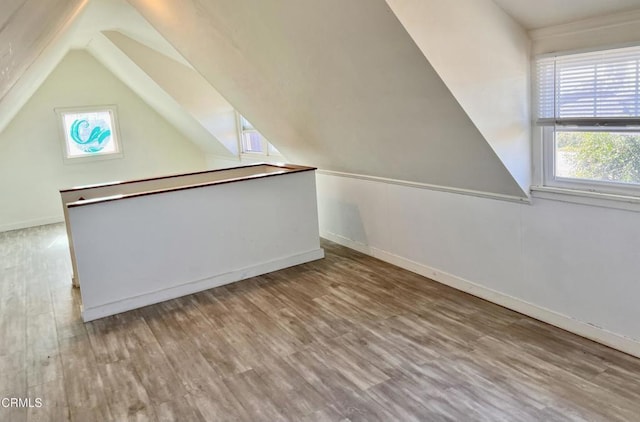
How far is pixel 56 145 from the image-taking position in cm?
716

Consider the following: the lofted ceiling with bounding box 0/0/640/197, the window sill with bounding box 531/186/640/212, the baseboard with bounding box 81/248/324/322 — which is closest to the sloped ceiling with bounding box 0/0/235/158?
the lofted ceiling with bounding box 0/0/640/197

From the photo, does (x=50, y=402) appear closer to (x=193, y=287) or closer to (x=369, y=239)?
(x=193, y=287)

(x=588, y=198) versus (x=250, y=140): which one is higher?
(x=250, y=140)

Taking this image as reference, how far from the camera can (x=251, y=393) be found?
2551mm

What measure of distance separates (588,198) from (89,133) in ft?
23.4

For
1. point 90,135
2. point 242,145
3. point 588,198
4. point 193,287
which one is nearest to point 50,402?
point 193,287

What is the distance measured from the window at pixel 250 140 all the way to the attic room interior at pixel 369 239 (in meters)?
1.73

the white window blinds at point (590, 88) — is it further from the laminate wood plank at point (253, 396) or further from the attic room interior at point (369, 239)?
the laminate wood plank at point (253, 396)

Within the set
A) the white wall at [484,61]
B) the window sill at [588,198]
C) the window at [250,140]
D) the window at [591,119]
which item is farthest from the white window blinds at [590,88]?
the window at [250,140]

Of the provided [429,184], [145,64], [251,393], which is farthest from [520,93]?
[145,64]

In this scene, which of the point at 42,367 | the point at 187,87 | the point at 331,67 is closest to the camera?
the point at 42,367

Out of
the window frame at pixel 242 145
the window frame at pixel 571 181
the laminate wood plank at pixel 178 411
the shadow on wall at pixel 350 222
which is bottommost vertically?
the laminate wood plank at pixel 178 411

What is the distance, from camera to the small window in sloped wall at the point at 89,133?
23.8ft

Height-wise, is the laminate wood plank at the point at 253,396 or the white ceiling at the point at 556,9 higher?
the white ceiling at the point at 556,9
